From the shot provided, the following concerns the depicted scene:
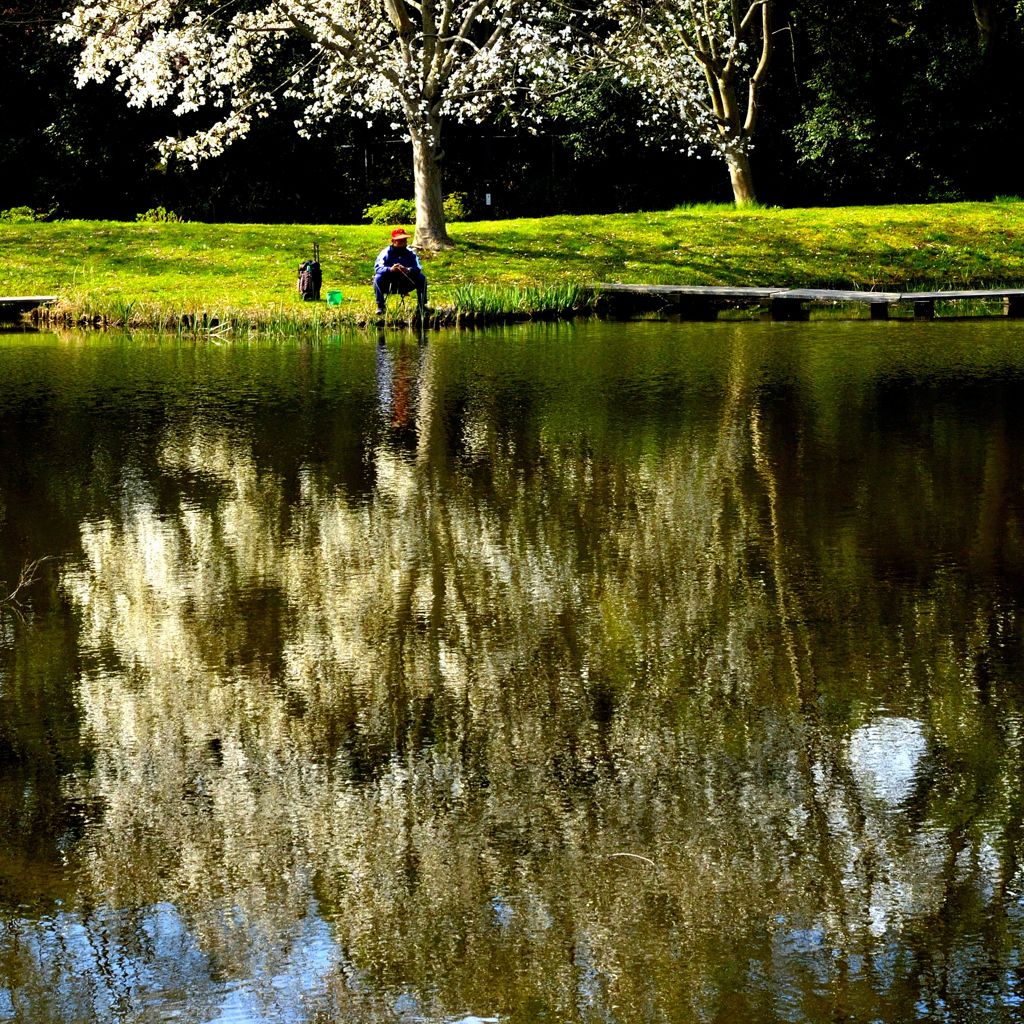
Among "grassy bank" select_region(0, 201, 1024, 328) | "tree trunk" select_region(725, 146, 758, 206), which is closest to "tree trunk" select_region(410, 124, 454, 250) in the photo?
"grassy bank" select_region(0, 201, 1024, 328)

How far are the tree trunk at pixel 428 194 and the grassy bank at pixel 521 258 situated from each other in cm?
60

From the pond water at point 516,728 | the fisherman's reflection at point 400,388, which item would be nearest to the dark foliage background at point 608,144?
the fisherman's reflection at point 400,388

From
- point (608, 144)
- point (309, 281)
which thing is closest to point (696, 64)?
point (608, 144)

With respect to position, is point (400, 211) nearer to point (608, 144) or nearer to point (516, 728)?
point (608, 144)

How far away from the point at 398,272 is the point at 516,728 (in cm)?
1916

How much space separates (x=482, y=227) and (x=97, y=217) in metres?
13.0

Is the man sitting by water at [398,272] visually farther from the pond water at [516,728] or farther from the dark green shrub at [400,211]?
the dark green shrub at [400,211]

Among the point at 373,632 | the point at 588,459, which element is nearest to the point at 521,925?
the point at 373,632

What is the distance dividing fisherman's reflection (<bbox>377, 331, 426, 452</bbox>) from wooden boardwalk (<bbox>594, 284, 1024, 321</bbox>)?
18.7 ft

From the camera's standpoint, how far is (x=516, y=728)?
650 centimetres

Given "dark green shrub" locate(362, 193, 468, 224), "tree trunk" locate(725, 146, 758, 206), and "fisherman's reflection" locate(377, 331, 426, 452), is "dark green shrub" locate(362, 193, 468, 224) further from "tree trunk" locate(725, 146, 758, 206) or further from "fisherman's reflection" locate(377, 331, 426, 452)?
"fisherman's reflection" locate(377, 331, 426, 452)

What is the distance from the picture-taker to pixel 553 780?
19.4ft

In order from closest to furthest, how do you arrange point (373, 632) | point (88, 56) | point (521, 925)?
point (521, 925) → point (373, 632) → point (88, 56)

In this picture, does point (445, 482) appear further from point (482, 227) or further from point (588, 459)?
point (482, 227)
